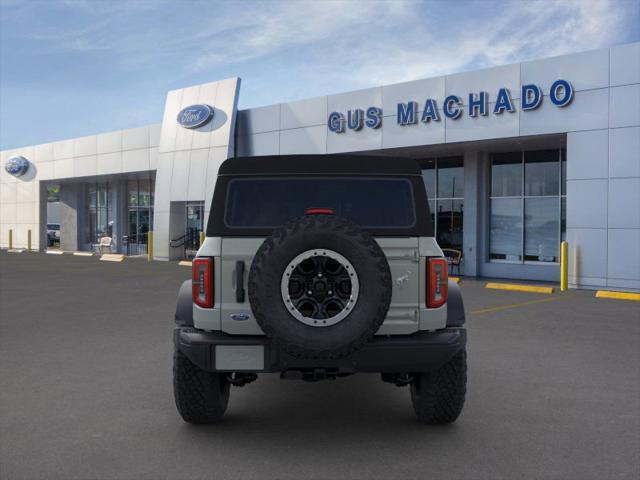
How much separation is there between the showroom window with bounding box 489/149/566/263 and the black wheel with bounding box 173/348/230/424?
51.2ft

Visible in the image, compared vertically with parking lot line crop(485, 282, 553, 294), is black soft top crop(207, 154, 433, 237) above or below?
above

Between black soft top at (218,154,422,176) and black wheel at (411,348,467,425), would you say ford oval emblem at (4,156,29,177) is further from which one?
black wheel at (411,348,467,425)

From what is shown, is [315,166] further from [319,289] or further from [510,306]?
[510,306]

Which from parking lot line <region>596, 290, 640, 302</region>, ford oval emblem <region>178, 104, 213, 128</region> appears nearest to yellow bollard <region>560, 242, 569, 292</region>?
parking lot line <region>596, 290, 640, 302</region>

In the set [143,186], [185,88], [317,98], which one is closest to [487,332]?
[317,98]

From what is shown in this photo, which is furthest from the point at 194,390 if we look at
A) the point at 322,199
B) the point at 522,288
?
the point at 522,288

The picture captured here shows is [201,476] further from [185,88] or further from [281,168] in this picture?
[185,88]

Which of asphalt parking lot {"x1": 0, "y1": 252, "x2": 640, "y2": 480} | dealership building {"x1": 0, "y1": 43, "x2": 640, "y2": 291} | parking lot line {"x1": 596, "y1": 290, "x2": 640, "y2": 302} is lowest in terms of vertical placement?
asphalt parking lot {"x1": 0, "y1": 252, "x2": 640, "y2": 480}

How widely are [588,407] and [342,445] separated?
2362mm

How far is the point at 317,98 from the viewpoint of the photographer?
68.3ft

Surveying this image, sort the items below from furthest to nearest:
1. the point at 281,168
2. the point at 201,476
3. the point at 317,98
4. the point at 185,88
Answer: the point at 185,88, the point at 317,98, the point at 281,168, the point at 201,476

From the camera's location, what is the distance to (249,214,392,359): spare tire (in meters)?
3.69

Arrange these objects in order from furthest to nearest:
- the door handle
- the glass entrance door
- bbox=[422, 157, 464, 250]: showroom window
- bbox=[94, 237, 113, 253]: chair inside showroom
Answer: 1. bbox=[94, 237, 113, 253]: chair inside showroom
2. the glass entrance door
3. bbox=[422, 157, 464, 250]: showroom window
4. the door handle

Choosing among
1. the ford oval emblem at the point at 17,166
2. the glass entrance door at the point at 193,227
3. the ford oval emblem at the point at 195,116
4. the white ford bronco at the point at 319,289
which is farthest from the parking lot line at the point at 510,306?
the ford oval emblem at the point at 17,166
